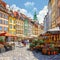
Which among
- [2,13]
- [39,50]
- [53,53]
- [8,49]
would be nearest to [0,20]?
[2,13]

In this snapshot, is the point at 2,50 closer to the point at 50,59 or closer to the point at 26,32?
the point at 50,59

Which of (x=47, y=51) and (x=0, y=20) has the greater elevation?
(x=0, y=20)

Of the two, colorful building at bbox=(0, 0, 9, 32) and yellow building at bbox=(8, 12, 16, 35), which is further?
yellow building at bbox=(8, 12, 16, 35)

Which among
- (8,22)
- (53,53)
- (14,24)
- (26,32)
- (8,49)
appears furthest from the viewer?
(26,32)

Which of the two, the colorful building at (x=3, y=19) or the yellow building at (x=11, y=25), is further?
the yellow building at (x=11, y=25)

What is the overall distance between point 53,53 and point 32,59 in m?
4.13

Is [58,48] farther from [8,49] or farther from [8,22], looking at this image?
[8,22]

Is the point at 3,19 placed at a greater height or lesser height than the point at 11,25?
greater

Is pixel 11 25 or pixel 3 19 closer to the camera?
pixel 3 19

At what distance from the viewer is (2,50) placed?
24641 mm

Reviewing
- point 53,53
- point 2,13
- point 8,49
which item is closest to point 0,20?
point 2,13

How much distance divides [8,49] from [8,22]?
49.3 meters

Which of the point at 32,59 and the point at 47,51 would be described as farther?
the point at 47,51

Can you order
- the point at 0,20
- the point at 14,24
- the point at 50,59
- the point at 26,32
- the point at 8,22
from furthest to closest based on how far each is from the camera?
the point at 26,32, the point at 14,24, the point at 8,22, the point at 0,20, the point at 50,59
